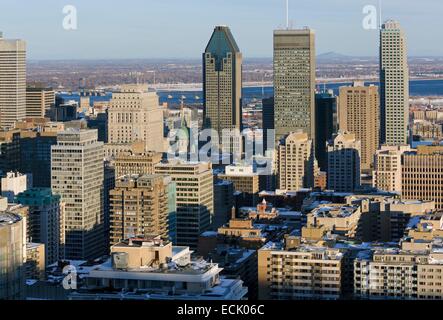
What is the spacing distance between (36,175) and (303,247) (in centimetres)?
775

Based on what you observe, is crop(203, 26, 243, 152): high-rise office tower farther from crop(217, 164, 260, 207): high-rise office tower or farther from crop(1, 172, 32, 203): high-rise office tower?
crop(1, 172, 32, 203): high-rise office tower

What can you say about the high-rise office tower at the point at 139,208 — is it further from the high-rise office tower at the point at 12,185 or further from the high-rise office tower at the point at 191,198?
the high-rise office tower at the point at 12,185

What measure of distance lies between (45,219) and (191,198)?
2021mm

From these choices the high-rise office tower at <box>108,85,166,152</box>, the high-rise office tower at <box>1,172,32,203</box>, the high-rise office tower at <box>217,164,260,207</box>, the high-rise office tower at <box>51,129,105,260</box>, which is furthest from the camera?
the high-rise office tower at <box>108,85,166,152</box>

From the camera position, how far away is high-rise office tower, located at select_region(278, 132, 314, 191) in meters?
16.1

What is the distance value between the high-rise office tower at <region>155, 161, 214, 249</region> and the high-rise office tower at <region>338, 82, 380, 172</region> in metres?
8.05

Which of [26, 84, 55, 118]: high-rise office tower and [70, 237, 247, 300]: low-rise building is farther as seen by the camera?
[26, 84, 55, 118]: high-rise office tower

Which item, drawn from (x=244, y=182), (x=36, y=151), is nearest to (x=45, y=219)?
(x=36, y=151)

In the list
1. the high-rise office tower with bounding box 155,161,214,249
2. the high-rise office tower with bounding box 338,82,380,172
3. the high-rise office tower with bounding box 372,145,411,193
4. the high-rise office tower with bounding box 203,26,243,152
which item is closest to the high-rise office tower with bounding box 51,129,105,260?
the high-rise office tower with bounding box 155,161,214,249

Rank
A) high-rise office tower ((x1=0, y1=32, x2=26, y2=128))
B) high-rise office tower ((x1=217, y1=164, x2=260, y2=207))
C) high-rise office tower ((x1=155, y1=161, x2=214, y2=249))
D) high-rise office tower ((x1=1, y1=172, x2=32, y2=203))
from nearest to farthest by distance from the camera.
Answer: high-rise office tower ((x1=155, y1=161, x2=214, y2=249)), high-rise office tower ((x1=1, y1=172, x2=32, y2=203)), high-rise office tower ((x1=217, y1=164, x2=260, y2=207)), high-rise office tower ((x1=0, y1=32, x2=26, y2=128))

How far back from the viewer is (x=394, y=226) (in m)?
10.8

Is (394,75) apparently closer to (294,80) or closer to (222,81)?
(294,80)
